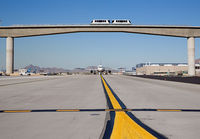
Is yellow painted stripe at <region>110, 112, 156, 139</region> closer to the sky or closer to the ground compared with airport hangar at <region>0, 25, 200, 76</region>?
closer to the ground

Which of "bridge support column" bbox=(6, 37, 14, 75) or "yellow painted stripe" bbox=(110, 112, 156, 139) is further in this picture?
"bridge support column" bbox=(6, 37, 14, 75)

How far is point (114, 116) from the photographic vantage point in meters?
5.93

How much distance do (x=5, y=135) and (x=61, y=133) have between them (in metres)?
1.09

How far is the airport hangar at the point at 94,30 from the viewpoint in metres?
50.4

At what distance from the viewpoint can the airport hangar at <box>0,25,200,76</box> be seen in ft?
165

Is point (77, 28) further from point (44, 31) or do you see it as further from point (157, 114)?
point (157, 114)

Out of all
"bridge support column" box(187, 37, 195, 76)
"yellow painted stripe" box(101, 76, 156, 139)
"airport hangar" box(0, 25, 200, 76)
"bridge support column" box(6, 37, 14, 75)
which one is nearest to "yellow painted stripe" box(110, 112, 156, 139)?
"yellow painted stripe" box(101, 76, 156, 139)

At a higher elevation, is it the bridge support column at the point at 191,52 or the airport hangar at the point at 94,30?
the airport hangar at the point at 94,30

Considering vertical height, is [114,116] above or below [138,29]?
below

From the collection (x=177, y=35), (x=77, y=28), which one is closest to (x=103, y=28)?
(x=77, y=28)

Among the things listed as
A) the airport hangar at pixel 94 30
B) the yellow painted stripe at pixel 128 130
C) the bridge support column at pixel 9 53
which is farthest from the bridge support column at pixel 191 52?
the yellow painted stripe at pixel 128 130

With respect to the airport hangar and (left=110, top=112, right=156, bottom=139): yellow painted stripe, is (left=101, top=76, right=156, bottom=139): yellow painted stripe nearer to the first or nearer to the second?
(left=110, top=112, right=156, bottom=139): yellow painted stripe

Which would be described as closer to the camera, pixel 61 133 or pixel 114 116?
pixel 61 133

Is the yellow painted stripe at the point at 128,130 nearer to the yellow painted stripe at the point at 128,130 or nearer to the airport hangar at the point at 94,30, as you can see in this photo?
the yellow painted stripe at the point at 128,130
